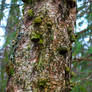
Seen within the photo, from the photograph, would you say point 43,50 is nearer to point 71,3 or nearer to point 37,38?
point 37,38

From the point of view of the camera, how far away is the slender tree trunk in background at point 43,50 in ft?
3.61

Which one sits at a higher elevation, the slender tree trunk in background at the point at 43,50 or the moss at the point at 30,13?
the moss at the point at 30,13

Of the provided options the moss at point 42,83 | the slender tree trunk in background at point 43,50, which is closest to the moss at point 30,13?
the slender tree trunk in background at point 43,50

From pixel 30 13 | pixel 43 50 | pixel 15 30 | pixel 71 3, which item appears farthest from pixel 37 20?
pixel 15 30

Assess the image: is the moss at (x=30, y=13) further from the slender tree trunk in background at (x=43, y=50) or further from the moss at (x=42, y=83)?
the moss at (x=42, y=83)

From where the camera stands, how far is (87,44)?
3273 millimetres

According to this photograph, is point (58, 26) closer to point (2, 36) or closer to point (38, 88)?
point (38, 88)

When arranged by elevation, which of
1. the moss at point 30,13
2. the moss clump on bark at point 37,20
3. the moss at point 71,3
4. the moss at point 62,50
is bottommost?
the moss at point 62,50

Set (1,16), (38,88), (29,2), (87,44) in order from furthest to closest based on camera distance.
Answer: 1. (87,44)
2. (1,16)
3. (29,2)
4. (38,88)

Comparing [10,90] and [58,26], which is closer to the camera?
[10,90]

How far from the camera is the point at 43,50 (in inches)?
46.1

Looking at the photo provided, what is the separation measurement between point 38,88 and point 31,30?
0.42 metres

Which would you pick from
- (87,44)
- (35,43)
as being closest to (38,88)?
(35,43)

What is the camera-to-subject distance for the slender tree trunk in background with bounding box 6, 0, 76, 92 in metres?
1.10
